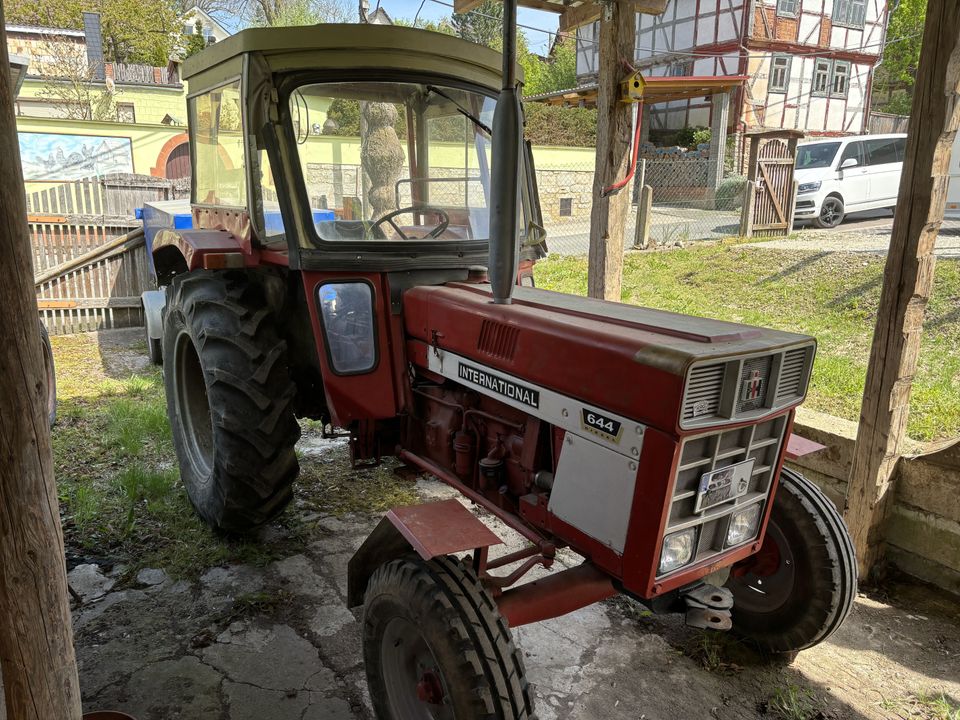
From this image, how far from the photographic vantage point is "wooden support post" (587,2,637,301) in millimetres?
4207

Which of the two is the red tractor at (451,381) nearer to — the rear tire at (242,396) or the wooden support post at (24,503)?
the rear tire at (242,396)

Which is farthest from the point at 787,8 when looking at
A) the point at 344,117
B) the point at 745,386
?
the point at 745,386

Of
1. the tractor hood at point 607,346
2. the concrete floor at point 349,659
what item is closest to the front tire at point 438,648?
the concrete floor at point 349,659

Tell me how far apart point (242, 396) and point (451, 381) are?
93cm

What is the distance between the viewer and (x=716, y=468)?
2195 mm

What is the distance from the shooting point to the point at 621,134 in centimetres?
430

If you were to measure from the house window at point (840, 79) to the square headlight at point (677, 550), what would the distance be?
24.4m

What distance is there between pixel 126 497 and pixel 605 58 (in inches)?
146

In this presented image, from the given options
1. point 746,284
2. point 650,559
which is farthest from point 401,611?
point 746,284

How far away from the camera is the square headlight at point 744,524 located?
2357mm

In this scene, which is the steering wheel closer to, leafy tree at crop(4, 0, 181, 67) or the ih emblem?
the ih emblem

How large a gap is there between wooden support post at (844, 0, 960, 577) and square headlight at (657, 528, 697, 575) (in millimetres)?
1557

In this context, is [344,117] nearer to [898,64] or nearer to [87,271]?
[87,271]

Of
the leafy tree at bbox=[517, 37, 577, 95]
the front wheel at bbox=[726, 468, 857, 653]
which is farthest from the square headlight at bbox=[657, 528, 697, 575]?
the leafy tree at bbox=[517, 37, 577, 95]
